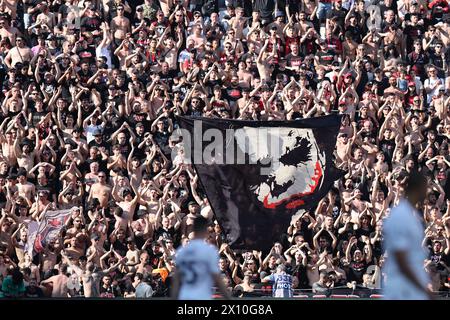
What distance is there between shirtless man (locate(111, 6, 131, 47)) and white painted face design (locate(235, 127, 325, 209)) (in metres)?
3.73

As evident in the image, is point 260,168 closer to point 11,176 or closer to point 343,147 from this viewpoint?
point 343,147

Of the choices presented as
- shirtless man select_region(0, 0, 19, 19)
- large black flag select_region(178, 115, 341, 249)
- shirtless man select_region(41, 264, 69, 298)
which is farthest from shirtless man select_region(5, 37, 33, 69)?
shirtless man select_region(41, 264, 69, 298)

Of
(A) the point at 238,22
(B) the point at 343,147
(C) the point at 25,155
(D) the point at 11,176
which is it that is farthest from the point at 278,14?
(D) the point at 11,176

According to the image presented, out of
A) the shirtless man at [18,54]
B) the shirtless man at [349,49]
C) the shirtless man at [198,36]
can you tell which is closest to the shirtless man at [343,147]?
the shirtless man at [349,49]

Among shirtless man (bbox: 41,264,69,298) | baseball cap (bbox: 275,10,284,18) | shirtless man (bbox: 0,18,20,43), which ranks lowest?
shirtless man (bbox: 41,264,69,298)

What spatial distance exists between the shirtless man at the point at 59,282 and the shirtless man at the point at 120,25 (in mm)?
5169

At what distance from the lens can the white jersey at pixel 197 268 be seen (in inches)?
380

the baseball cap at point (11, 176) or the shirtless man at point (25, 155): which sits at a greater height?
the shirtless man at point (25, 155)

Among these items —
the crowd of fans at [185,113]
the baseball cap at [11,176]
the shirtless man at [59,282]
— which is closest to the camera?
the shirtless man at [59,282]

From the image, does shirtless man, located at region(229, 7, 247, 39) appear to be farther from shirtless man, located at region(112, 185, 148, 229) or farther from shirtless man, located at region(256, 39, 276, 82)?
shirtless man, located at region(112, 185, 148, 229)

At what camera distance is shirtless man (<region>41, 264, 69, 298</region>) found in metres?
16.6

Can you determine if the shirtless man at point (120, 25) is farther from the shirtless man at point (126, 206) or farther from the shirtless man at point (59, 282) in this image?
the shirtless man at point (59, 282)

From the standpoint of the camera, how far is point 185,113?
19828 mm

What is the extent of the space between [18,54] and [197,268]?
37.6 ft
